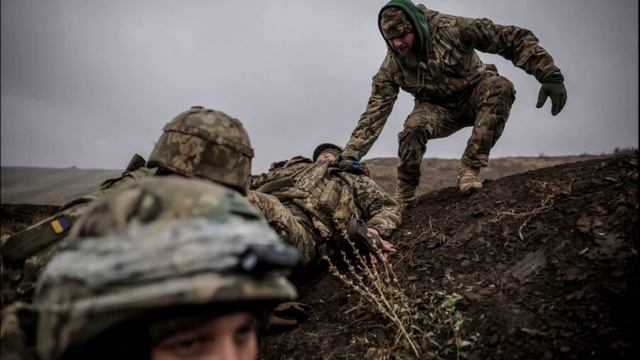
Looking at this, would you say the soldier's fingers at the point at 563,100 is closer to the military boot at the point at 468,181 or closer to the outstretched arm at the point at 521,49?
the outstretched arm at the point at 521,49

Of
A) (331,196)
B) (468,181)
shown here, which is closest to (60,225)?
(331,196)

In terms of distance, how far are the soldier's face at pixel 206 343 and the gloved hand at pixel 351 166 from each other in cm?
368

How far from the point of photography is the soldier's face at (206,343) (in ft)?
4.92

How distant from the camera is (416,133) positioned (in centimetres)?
482

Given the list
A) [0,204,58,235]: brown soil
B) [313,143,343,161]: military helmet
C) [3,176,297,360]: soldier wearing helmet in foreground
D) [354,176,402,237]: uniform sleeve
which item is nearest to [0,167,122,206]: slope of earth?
[0,204,58,235]: brown soil

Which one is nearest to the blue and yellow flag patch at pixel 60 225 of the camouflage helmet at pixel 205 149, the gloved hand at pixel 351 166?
the camouflage helmet at pixel 205 149

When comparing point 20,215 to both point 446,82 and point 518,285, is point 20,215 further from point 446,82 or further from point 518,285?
point 518,285

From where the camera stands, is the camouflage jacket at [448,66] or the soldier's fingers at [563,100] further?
the camouflage jacket at [448,66]

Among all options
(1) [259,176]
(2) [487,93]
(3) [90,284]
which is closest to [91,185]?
(1) [259,176]

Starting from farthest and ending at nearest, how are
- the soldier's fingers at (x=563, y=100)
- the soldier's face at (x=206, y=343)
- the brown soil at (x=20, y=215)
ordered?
the brown soil at (x=20, y=215) < the soldier's fingers at (x=563, y=100) < the soldier's face at (x=206, y=343)

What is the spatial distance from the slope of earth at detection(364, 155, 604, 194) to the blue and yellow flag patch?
34.8ft

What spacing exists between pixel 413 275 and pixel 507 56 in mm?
2399

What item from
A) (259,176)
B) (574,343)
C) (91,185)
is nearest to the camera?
(574,343)

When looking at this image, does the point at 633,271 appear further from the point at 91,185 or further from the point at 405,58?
the point at 91,185
